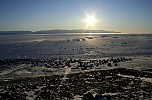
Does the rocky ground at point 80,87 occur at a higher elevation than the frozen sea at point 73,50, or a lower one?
higher

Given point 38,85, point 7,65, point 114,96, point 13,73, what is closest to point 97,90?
point 114,96

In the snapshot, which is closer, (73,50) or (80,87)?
(80,87)

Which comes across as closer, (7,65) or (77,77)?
(77,77)

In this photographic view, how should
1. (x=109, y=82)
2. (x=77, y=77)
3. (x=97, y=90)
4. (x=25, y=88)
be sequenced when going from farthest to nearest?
(x=77, y=77) < (x=109, y=82) < (x=25, y=88) < (x=97, y=90)

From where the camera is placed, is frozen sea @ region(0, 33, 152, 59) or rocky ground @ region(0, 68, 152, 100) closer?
Answer: rocky ground @ region(0, 68, 152, 100)

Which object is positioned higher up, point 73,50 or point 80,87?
point 80,87

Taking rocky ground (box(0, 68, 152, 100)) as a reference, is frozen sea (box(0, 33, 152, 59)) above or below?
below

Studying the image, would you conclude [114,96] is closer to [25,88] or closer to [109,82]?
[109,82]

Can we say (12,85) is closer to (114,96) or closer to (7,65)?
(114,96)

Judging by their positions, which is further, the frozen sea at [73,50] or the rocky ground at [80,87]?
the frozen sea at [73,50]

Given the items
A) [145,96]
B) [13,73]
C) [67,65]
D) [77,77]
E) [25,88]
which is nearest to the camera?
[145,96]
